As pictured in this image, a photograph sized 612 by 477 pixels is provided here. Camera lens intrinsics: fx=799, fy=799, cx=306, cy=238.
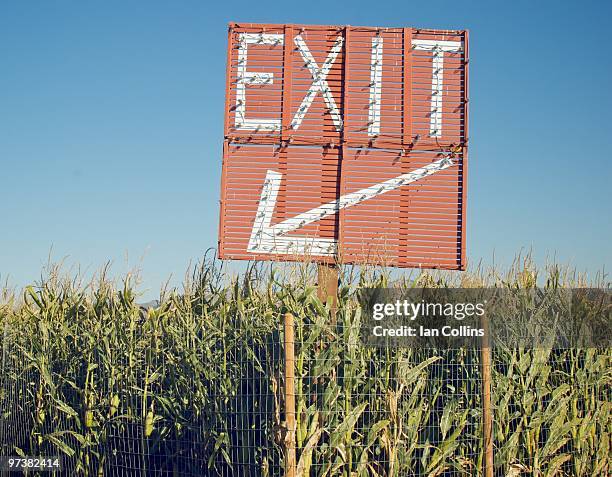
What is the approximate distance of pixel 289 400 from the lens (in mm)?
8258

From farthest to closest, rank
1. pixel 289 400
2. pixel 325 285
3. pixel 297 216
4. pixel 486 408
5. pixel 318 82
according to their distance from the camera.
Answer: pixel 318 82, pixel 297 216, pixel 325 285, pixel 486 408, pixel 289 400

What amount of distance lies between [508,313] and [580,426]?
1.74m

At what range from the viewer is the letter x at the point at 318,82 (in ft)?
41.6

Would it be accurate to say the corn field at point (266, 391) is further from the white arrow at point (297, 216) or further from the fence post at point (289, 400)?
the white arrow at point (297, 216)

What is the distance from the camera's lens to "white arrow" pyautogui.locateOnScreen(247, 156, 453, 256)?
1236 cm

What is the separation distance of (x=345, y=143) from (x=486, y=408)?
16.2ft

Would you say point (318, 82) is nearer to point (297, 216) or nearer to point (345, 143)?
point (345, 143)

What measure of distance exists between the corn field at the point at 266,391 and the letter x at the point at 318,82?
10.4 feet

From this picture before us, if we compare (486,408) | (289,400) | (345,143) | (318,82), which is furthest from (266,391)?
(318,82)

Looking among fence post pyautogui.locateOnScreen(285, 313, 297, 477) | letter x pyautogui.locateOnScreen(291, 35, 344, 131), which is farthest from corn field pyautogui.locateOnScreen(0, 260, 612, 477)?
letter x pyautogui.locateOnScreen(291, 35, 344, 131)

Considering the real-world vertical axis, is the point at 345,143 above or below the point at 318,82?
below

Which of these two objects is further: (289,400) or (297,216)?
(297,216)

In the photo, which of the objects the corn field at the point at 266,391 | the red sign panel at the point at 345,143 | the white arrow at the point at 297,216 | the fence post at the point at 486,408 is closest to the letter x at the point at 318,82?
the red sign panel at the point at 345,143

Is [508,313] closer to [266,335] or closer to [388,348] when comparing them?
[388,348]
